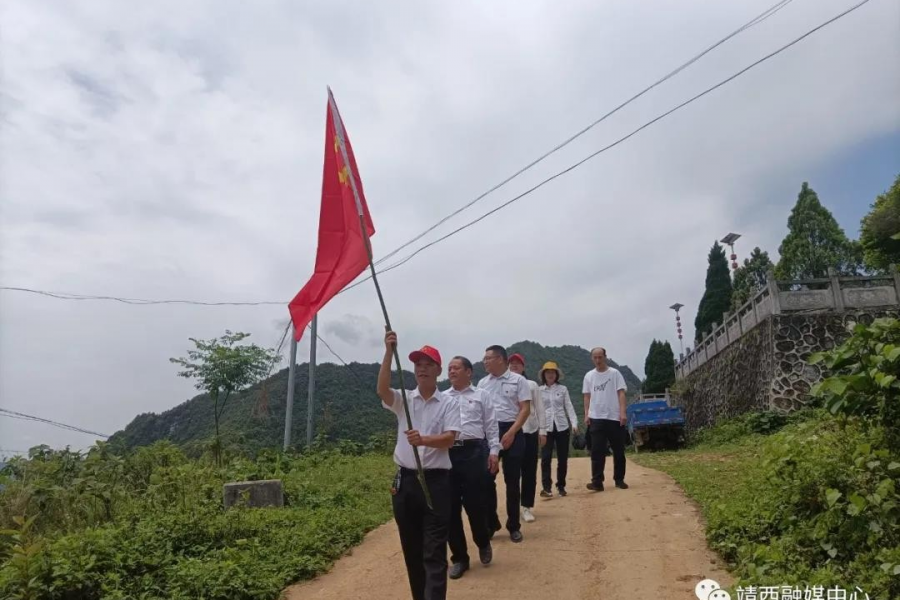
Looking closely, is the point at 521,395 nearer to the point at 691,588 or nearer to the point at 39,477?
the point at 691,588

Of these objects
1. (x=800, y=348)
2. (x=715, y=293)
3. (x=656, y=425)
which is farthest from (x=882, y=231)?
(x=656, y=425)

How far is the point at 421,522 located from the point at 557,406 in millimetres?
4193

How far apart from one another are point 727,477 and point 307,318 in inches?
232

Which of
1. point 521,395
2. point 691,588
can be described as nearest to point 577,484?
point 521,395

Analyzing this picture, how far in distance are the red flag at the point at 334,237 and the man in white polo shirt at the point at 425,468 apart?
0.80 m

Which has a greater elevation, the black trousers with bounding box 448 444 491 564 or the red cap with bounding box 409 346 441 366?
the red cap with bounding box 409 346 441 366

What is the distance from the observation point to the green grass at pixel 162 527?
5004 mm

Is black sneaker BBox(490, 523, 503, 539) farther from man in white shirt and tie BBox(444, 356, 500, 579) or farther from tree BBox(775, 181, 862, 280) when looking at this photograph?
tree BBox(775, 181, 862, 280)

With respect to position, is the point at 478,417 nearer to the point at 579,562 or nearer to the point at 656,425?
the point at 579,562

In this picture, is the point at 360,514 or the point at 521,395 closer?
the point at 521,395

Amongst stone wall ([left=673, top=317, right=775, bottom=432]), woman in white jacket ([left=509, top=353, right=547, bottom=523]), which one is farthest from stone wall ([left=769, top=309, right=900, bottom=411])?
woman in white jacket ([left=509, top=353, right=547, bottom=523])

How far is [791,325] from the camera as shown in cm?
1717

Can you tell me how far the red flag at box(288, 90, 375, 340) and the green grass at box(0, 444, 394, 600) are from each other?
2.24 m

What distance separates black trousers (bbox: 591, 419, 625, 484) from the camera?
8.13 meters
